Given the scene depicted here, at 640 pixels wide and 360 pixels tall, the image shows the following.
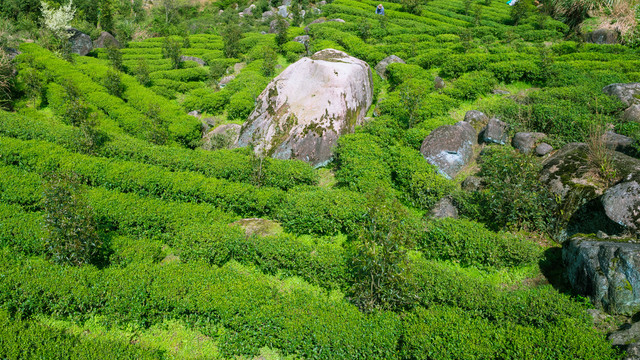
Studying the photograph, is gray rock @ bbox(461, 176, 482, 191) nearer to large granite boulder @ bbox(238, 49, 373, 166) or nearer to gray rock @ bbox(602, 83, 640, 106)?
large granite boulder @ bbox(238, 49, 373, 166)

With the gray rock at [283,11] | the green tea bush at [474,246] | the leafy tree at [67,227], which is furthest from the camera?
the gray rock at [283,11]

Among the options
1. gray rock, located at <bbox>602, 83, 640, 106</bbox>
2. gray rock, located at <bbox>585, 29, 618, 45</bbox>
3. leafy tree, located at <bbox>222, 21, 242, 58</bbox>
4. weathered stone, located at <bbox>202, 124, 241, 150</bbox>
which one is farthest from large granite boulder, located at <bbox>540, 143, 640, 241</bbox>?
leafy tree, located at <bbox>222, 21, 242, 58</bbox>

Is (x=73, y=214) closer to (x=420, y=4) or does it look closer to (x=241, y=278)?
(x=241, y=278)

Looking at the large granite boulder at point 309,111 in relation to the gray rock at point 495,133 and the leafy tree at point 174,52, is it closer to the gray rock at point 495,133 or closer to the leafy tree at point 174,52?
the gray rock at point 495,133

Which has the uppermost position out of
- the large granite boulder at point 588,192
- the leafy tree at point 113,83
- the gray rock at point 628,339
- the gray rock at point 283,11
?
the gray rock at point 283,11

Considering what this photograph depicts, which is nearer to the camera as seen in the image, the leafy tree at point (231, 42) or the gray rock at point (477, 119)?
the gray rock at point (477, 119)

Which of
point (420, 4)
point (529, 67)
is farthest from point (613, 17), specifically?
point (420, 4)

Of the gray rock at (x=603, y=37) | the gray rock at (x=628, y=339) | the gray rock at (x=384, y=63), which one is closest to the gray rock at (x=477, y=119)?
the gray rock at (x=384, y=63)
